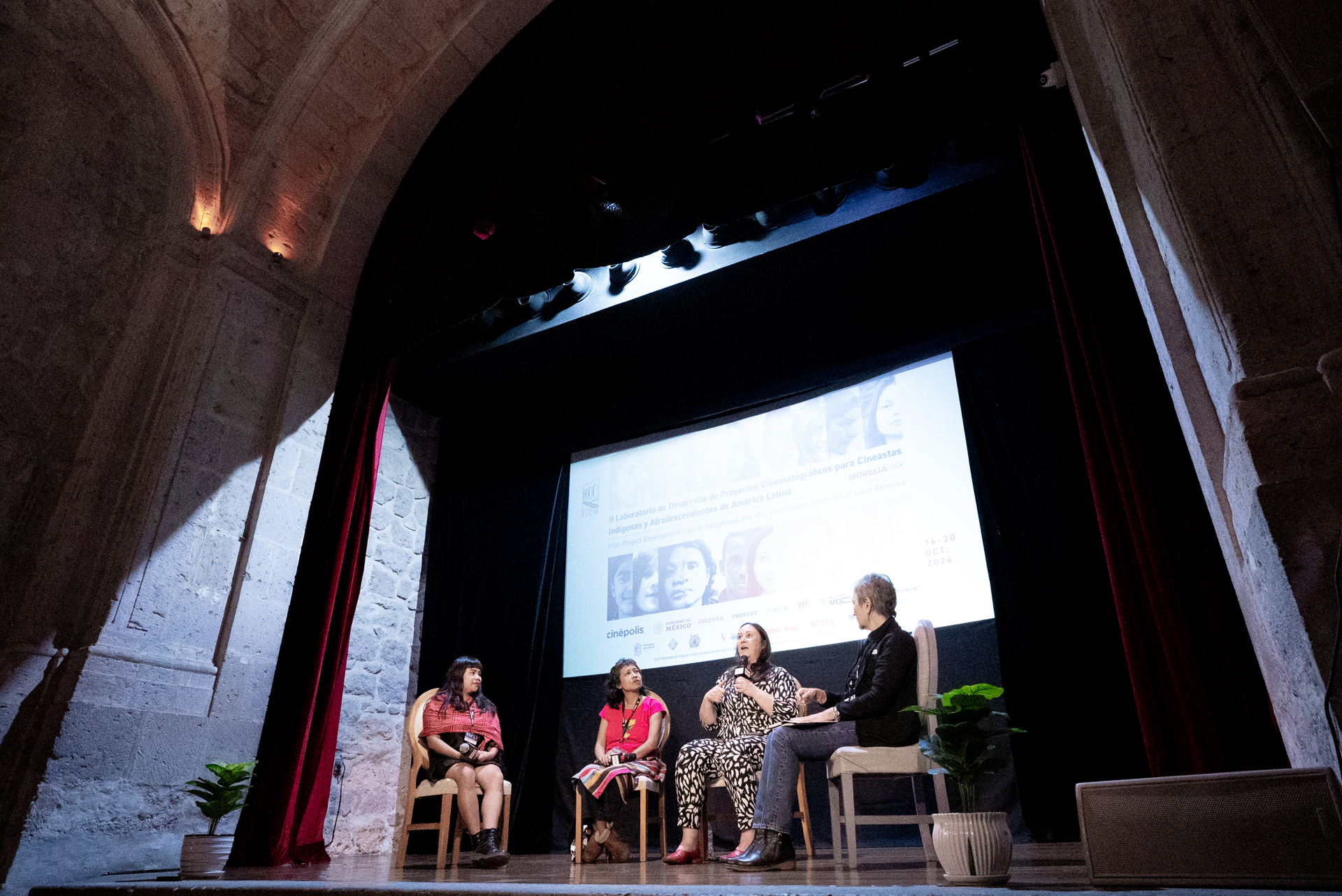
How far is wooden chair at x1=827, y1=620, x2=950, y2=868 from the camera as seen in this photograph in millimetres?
2750

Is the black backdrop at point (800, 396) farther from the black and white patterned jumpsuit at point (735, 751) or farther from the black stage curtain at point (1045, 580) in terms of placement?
the black and white patterned jumpsuit at point (735, 751)

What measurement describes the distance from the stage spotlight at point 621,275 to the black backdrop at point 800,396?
0.14m

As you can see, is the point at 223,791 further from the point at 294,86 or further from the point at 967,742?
the point at 294,86

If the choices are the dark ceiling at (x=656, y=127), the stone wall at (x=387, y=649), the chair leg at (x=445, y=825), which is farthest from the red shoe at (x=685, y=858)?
the dark ceiling at (x=656, y=127)

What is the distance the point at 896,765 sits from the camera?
9.06ft

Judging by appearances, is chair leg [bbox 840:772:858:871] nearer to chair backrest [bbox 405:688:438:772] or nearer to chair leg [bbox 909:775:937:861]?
chair leg [bbox 909:775:937:861]

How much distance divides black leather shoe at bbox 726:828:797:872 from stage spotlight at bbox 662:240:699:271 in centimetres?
284

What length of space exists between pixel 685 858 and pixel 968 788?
1.48 m

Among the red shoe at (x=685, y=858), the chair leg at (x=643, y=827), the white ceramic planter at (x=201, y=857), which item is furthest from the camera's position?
the chair leg at (x=643, y=827)

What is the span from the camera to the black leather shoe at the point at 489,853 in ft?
10.7

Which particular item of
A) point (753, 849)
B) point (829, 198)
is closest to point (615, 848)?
point (753, 849)

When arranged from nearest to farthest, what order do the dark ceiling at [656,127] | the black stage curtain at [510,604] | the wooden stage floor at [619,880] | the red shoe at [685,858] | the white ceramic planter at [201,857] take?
the wooden stage floor at [619,880] → the white ceramic planter at [201,857] → the red shoe at [685,858] → the dark ceiling at [656,127] → the black stage curtain at [510,604]

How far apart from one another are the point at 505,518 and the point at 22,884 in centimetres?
333

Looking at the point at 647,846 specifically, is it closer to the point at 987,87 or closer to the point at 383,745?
the point at 383,745
